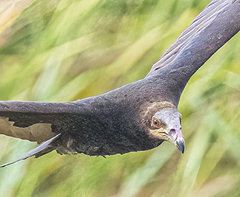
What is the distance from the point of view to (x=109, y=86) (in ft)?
11.4

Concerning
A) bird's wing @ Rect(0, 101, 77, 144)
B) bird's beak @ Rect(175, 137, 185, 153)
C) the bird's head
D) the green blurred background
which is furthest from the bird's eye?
the green blurred background

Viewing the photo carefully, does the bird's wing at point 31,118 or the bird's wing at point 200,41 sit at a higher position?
the bird's wing at point 31,118

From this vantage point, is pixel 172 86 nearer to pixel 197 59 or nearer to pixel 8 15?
pixel 197 59

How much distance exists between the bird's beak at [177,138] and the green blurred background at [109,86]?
1.33 metres

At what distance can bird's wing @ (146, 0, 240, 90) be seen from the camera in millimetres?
2518

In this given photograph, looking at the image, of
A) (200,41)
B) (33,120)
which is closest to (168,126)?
(33,120)

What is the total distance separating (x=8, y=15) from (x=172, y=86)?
1839mm

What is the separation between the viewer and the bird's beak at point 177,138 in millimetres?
1942

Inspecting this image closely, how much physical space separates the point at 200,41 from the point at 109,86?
3.18 ft

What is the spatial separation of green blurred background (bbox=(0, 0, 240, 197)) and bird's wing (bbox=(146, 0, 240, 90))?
647 millimetres

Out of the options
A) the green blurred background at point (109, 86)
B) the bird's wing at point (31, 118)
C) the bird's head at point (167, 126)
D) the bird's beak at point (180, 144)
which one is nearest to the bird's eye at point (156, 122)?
the bird's head at point (167, 126)

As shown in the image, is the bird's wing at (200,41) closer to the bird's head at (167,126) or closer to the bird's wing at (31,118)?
the bird's head at (167,126)

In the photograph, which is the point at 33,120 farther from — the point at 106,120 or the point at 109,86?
the point at 109,86

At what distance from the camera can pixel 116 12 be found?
4.04m
